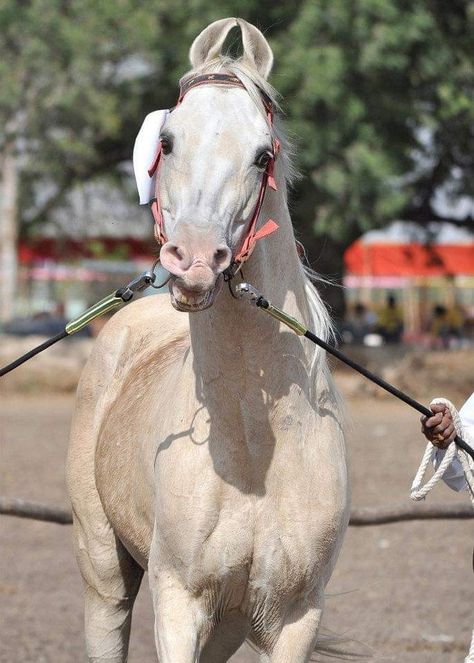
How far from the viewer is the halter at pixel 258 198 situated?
10.9 feet

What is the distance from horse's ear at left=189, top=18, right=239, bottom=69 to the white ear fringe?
20 centimetres

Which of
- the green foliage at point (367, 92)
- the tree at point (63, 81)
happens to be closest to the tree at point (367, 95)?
the green foliage at point (367, 92)

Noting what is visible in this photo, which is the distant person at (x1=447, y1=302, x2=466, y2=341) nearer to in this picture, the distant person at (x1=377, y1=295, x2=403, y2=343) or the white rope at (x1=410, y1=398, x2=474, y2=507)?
the distant person at (x1=377, y1=295, x2=403, y2=343)

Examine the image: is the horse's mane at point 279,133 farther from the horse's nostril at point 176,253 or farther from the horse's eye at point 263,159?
the horse's nostril at point 176,253

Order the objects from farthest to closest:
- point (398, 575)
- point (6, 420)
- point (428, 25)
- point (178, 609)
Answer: point (428, 25) < point (6, 420) < point (398, 575) < point (178, 609)

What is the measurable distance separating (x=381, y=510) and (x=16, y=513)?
2171 millimetres

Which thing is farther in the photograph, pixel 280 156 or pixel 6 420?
pixel 6 420

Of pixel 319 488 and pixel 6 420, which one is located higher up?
pixel 319 488

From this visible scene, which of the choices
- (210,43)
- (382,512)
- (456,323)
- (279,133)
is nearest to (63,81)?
(456,323)

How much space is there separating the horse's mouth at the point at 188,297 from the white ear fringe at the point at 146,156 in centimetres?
70

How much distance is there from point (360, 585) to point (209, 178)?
5.04m

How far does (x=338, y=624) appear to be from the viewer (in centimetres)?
670

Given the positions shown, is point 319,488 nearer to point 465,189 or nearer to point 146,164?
point 146,164

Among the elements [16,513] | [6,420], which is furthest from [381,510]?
[6,420]
